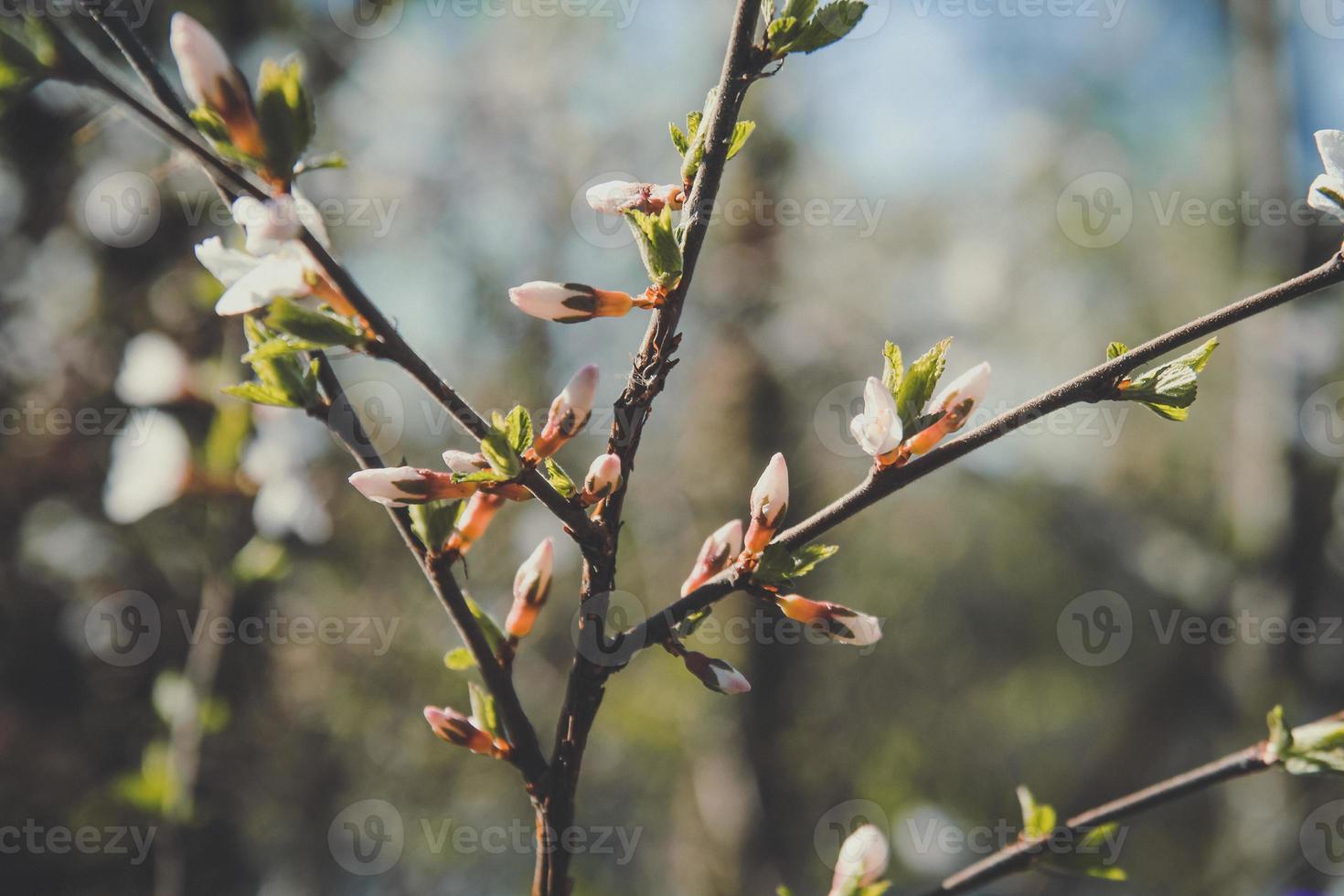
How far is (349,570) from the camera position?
3.25 metres

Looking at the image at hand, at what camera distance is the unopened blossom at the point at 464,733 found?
0.59 m

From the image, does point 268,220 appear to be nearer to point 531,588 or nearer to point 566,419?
point 566,419

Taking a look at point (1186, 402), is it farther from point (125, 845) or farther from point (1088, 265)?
point (1088, 265)

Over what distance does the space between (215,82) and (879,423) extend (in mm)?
433

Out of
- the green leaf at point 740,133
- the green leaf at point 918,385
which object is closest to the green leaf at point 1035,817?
the green leaf at point 918,385

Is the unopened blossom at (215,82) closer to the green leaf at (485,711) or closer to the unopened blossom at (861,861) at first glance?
the green leaf at (485,711)

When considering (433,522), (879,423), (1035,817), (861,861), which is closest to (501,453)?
(433,522)

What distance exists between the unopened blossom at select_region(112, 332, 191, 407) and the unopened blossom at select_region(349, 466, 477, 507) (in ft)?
3.65

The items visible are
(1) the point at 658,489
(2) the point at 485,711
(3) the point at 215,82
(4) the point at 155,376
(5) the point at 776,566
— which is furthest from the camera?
(1) the point at 658,489

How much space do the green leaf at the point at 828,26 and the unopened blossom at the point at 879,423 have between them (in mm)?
221

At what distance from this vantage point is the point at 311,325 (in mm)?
450

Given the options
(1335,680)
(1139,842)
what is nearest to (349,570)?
(1335,680)

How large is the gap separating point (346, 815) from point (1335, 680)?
3807 mm

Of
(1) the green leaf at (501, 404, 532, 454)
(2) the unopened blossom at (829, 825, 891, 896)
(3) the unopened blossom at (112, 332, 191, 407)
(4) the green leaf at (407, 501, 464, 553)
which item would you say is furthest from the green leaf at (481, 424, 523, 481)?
(3) the unopened blossom at (112, 332, 191, 407)
